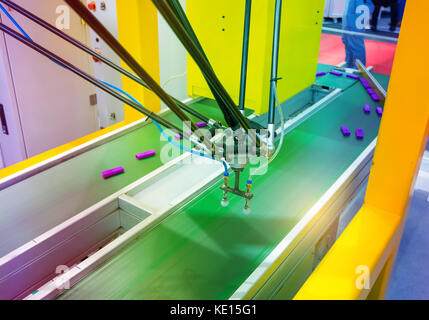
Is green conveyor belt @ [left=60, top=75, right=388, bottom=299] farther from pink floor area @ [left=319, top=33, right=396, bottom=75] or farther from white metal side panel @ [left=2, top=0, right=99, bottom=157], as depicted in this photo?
pink floor area @ [left=319, top=33, right=396, bottom=75]

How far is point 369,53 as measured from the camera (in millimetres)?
6844

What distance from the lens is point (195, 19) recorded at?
3189 millimetres

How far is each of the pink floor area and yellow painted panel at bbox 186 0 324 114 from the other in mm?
3072

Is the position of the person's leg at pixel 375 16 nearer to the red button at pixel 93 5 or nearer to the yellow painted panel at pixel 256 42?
the yellow painted panel at pixel 256 42

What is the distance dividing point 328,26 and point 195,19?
601 cm

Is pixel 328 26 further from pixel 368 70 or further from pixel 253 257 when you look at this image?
pixel 253 257

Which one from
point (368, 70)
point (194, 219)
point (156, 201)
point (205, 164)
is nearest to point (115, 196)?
point (156, 201)

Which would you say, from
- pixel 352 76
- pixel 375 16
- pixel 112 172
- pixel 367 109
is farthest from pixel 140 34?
pixel 375 16

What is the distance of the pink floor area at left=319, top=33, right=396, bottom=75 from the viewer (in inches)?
247

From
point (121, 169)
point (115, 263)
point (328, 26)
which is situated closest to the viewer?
point (115, 263)

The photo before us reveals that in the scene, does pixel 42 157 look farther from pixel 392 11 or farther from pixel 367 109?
pixel 392 11

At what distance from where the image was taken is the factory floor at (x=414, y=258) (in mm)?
2314

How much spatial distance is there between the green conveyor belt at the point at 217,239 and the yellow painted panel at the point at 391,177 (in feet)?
0.97

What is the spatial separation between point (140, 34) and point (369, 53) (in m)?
5.21
